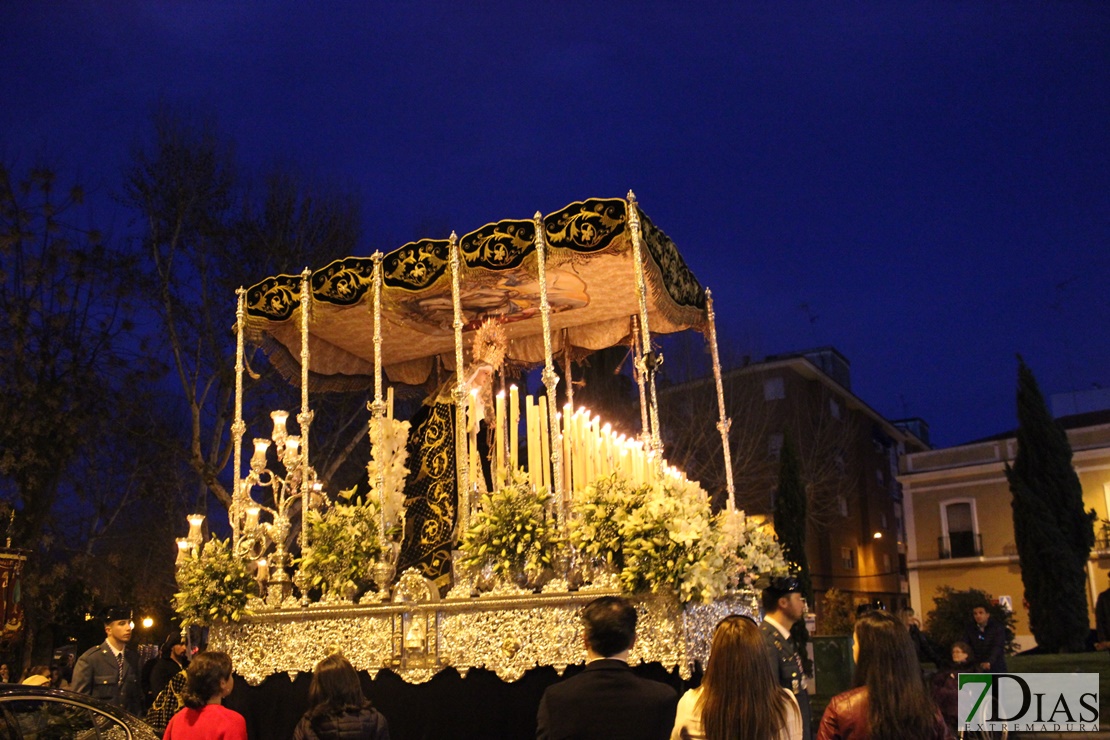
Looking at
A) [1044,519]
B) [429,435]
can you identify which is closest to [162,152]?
[429,435]

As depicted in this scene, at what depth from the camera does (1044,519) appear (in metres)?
25.0

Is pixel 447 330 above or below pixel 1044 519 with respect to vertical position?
above

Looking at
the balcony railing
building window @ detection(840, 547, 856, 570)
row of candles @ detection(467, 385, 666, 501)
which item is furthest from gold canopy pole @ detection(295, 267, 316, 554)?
the balcony railing

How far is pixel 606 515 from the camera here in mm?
6328

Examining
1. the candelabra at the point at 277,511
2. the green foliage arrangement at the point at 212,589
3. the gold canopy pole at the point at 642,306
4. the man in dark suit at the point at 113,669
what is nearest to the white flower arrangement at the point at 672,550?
the gold canopy pole at the point at 642,306

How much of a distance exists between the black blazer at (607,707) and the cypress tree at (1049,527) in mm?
24674

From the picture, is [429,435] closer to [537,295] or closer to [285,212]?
[537,295]

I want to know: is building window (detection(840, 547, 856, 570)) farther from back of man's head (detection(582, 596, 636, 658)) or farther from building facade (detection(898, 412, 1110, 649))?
back of man's head (detection(582, 596, 636, 658))

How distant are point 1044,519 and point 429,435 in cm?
2133

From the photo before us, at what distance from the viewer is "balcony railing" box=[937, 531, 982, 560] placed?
32.8 m

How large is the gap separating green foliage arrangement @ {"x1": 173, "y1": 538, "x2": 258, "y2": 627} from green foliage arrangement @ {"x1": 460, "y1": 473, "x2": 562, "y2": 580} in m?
2.14

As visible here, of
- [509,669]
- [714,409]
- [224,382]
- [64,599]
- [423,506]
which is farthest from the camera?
[714,409]

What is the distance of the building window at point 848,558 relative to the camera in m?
34.2

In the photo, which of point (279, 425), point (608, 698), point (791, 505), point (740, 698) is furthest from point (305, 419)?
point (791, 505)
